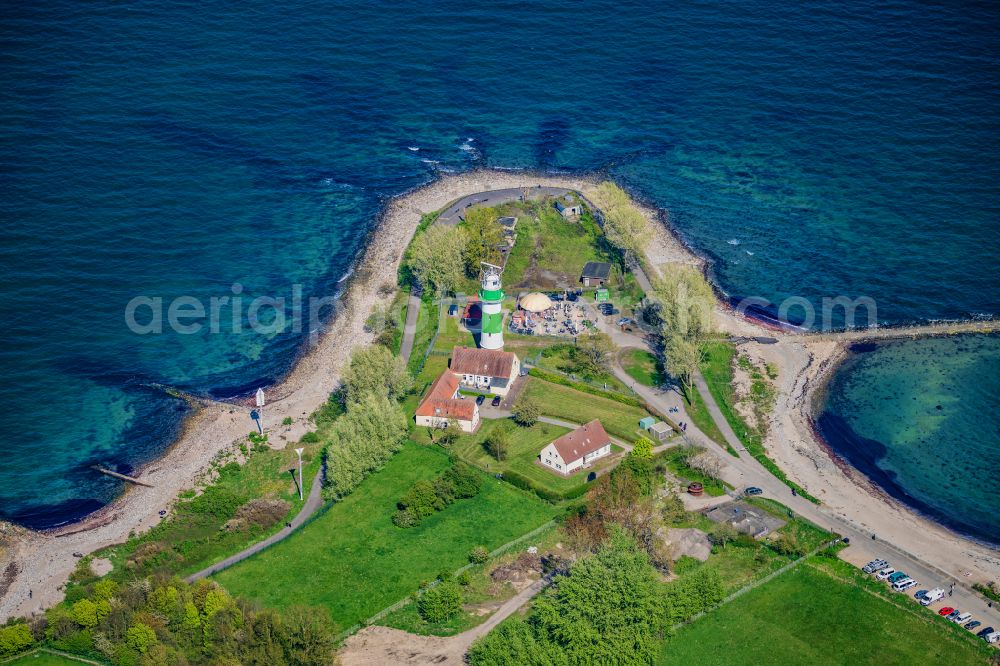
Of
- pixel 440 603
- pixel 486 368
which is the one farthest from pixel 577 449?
pixel 440 603

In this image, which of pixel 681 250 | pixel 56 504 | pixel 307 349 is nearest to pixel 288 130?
pixel 307 349

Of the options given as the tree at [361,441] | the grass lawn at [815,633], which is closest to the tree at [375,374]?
the tree at [361,441]

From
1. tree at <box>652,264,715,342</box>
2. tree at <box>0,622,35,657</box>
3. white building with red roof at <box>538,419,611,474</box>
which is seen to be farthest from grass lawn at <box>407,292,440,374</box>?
tree at <box>0,622,35,657</box>

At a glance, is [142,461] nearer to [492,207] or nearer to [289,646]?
[289,646]

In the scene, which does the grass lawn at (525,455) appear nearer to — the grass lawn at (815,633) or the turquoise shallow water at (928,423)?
the grass lawn at (815,633)

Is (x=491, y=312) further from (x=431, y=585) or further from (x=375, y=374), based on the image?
(x=431, y=585)

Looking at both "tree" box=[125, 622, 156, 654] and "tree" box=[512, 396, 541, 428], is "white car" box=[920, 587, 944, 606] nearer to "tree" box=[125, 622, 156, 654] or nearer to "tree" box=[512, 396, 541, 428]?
"tree" box=[512, 396, 541, 428]

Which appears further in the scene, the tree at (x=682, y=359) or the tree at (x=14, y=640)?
the tree at (x=682, y=359)
